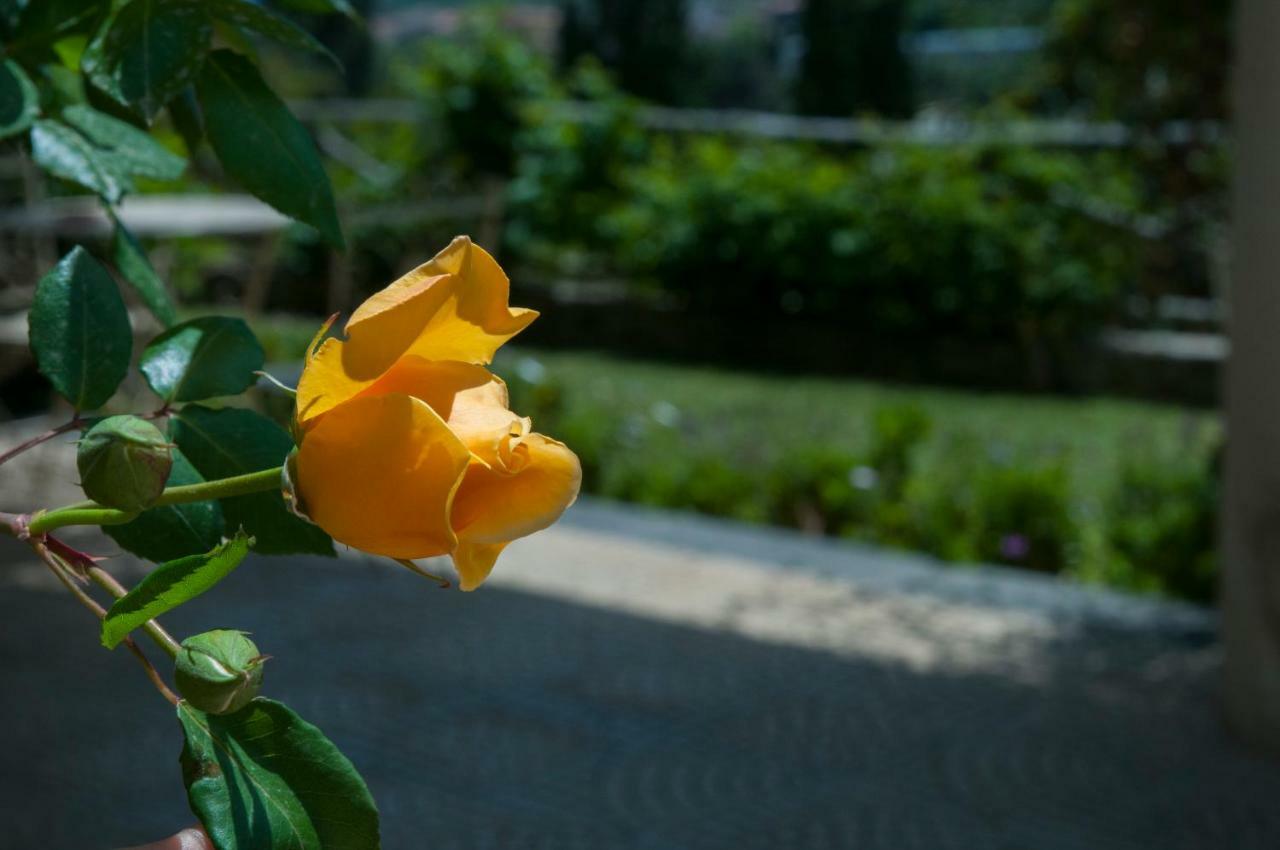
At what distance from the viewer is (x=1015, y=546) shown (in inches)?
190

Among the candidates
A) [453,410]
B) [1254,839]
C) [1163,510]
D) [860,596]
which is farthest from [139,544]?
[1163,510]

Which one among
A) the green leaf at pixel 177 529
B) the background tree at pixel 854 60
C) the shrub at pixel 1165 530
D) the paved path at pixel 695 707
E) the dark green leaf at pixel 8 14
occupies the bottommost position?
the background tree at pixel 854 60

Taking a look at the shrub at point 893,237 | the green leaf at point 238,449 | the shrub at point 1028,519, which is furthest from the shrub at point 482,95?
the green leaf at point 238,449

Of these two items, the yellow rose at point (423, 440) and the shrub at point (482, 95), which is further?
the shrub at point (482, 95)

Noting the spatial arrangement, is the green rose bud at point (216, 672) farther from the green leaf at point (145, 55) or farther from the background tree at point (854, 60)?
the background tree at point (854, 60)

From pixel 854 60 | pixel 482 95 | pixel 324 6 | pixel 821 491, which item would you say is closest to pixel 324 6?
pixel 324 6

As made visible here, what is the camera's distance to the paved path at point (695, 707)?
10.1 ft

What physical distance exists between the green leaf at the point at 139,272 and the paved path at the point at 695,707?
7.73ft

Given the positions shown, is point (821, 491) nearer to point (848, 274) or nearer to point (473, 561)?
point (848, 274)

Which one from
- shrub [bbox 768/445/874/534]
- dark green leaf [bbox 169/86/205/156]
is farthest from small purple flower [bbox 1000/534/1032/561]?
dark green leaf [bbox 169/86/205/156]

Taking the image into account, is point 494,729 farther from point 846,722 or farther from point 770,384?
point 770,384

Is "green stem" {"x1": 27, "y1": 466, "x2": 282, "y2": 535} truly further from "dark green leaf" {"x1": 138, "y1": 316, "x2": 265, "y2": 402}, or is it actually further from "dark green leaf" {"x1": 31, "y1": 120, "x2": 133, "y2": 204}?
"dark green leaf" {"x1": 31, "y1": 120, "x2": 133, "y2": 204}

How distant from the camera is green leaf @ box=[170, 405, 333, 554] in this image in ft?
2.01

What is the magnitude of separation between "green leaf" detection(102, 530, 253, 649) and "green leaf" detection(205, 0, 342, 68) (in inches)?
11.2
